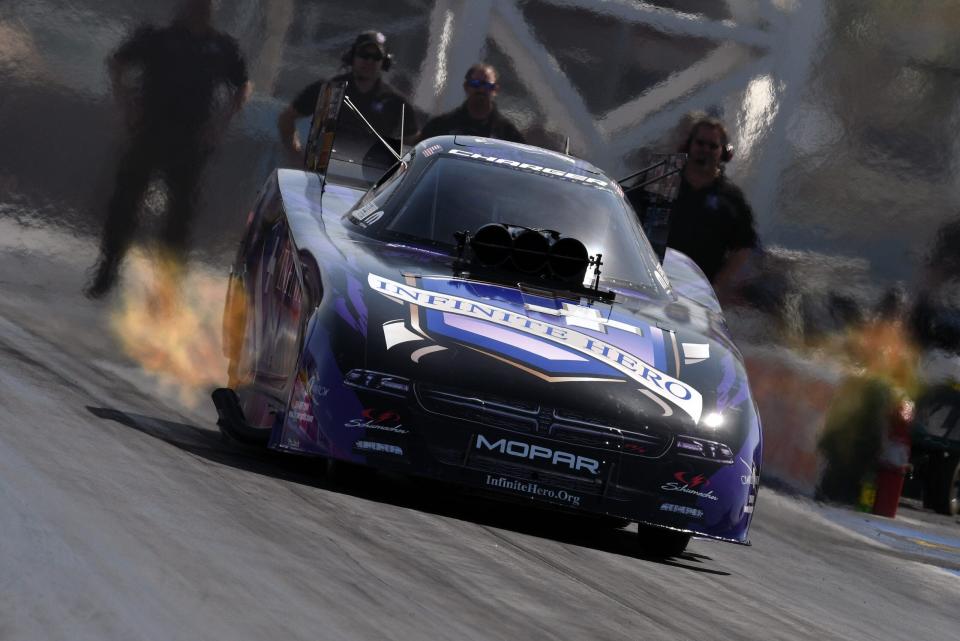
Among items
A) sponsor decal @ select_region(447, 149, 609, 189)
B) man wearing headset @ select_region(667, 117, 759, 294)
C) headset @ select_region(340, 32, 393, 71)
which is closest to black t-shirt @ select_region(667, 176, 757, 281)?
man wearing headset @ select_region(667, 117, 759, 294)

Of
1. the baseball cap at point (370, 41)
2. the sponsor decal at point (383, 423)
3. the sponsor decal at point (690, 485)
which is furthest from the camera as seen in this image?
the baseball cap at point (370, 41)

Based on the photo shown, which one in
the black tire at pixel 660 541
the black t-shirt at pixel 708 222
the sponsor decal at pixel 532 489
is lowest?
the black tire at pixel 660 541

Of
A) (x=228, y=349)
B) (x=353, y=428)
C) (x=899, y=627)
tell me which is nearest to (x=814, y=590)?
(x=899, y=627)

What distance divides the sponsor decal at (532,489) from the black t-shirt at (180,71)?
7.41 meters

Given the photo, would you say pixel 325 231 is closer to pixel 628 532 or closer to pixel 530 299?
pixel 530 299

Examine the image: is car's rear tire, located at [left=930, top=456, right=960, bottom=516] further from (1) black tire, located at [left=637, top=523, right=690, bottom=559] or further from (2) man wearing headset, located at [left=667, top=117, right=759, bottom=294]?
(1) black tire, located at [left=637, top=523, right=690, bottom=559]

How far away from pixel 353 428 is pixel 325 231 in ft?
4.65

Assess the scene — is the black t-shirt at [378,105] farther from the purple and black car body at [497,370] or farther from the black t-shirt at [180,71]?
the purple and black car body at [497,370]

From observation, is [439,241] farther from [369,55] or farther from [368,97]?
[369,55]

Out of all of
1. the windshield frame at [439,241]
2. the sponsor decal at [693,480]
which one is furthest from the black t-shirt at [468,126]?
the sponsor decal at [693,480]

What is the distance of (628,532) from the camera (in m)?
6.62

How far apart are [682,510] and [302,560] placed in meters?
1.75

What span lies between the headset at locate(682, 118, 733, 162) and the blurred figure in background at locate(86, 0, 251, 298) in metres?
3.29

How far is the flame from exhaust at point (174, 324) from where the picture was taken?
8.72 meters
